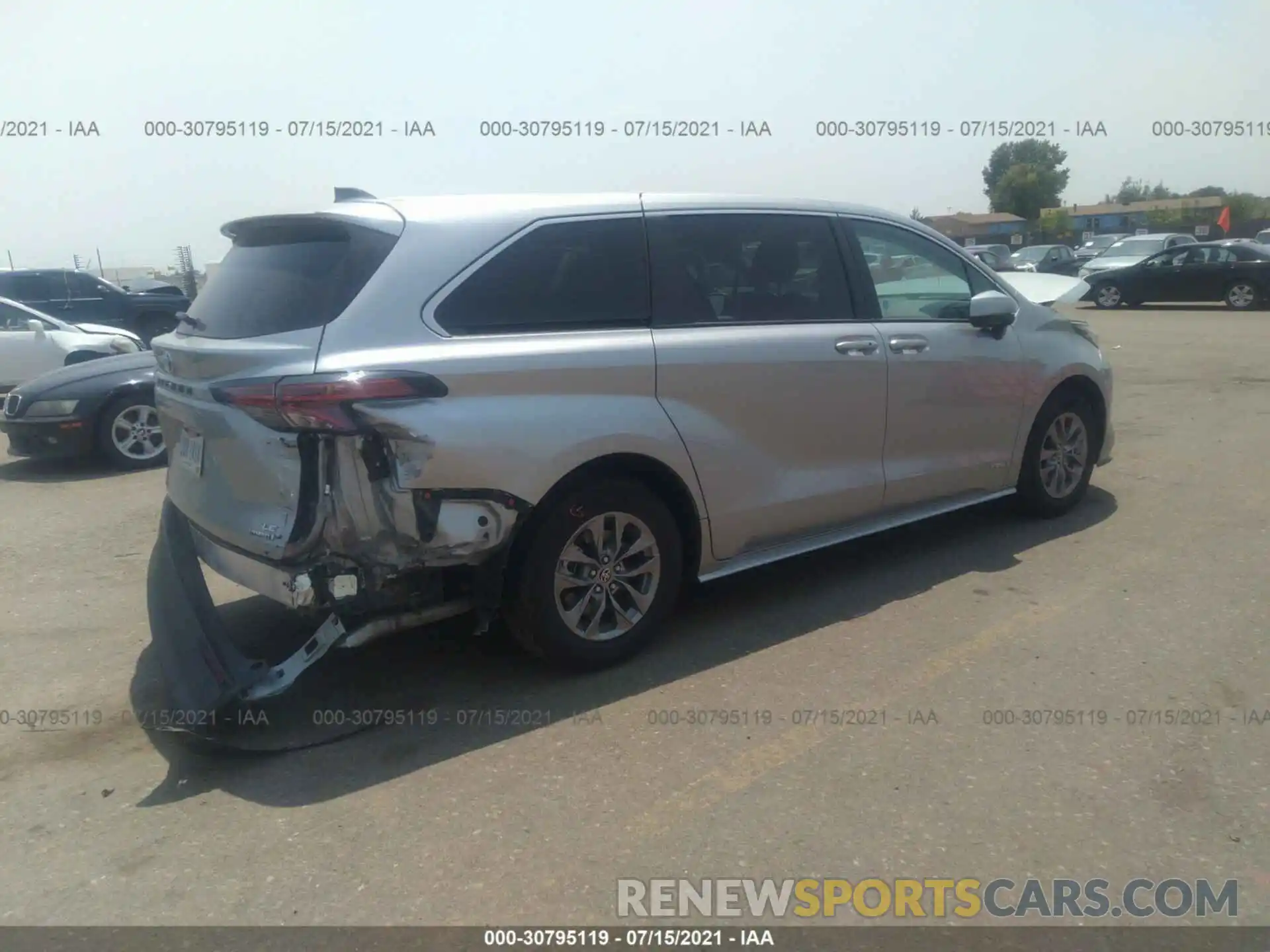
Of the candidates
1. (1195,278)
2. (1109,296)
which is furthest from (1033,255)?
(1195,278)

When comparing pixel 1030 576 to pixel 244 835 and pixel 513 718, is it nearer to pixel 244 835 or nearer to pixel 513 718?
pixel 513 718

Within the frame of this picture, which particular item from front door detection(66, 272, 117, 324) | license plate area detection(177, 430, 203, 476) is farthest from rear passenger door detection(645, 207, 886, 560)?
front door detection(66, 272, 117, 324)

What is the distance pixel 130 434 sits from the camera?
8445mm

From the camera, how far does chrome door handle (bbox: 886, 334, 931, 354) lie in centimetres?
501

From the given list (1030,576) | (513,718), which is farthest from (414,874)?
(1030,576)

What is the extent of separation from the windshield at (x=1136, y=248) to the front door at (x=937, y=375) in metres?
26.0

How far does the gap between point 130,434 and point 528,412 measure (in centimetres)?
592

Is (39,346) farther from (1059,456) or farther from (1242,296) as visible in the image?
(1242,296)

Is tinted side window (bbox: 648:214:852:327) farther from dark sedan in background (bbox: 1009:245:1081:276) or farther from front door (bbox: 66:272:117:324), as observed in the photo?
dark sedan in background (bbox: 1009:245:1081:276)

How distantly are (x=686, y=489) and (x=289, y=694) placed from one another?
5.92 feet

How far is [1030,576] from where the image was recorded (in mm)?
5219

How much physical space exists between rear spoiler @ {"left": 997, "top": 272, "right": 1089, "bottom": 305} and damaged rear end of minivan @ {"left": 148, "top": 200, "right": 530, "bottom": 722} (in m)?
4.35
